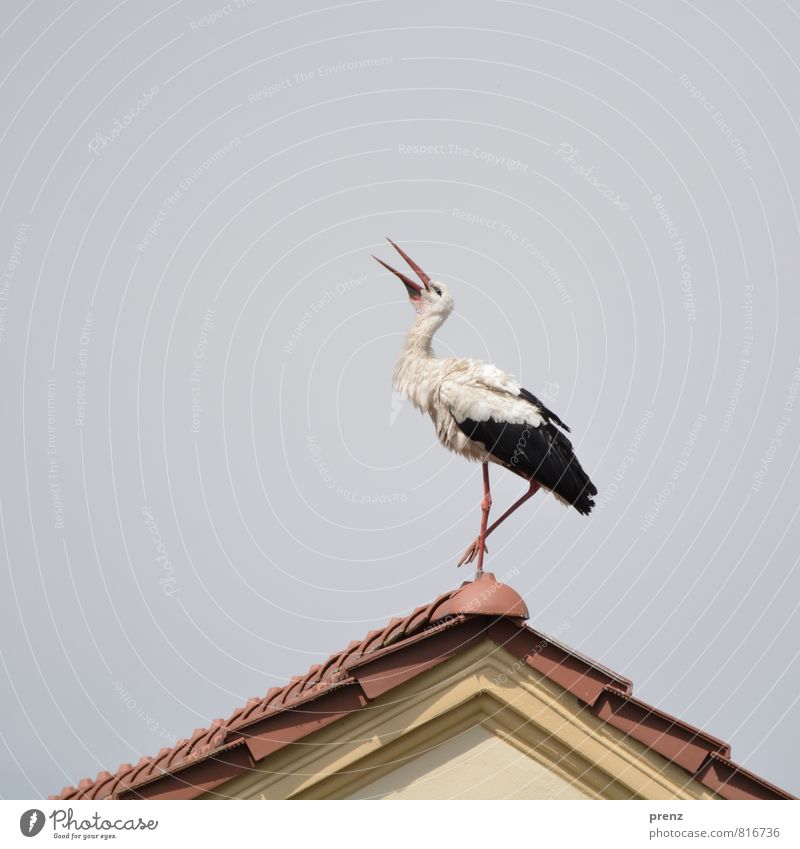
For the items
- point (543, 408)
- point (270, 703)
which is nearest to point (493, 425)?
point (543, 408)

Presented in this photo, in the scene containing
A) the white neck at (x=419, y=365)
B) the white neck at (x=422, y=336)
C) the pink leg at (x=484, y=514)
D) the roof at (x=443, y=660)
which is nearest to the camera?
the roof at (x=443, y=660)

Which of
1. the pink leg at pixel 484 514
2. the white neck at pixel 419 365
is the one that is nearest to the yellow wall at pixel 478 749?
the pink leg at pixel 484 514

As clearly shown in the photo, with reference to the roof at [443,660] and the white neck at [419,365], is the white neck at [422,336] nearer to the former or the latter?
the white neck at [419,365]

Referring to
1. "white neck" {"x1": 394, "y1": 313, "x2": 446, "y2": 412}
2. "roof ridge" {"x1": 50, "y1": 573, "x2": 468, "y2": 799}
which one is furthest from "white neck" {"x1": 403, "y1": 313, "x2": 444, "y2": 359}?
"roof ridge" {"x1": 50, "y1": 573, "x2": 468, "y2": 799}

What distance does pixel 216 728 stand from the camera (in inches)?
448

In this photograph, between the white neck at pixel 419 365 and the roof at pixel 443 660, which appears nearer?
the roof at pixel 443 660

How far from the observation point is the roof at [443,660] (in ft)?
33.9

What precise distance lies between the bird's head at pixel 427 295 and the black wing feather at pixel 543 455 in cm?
192

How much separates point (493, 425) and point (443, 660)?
4.54 metres

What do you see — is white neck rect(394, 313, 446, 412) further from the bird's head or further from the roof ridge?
the roof ridge

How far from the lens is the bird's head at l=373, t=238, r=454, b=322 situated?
16.3 m
